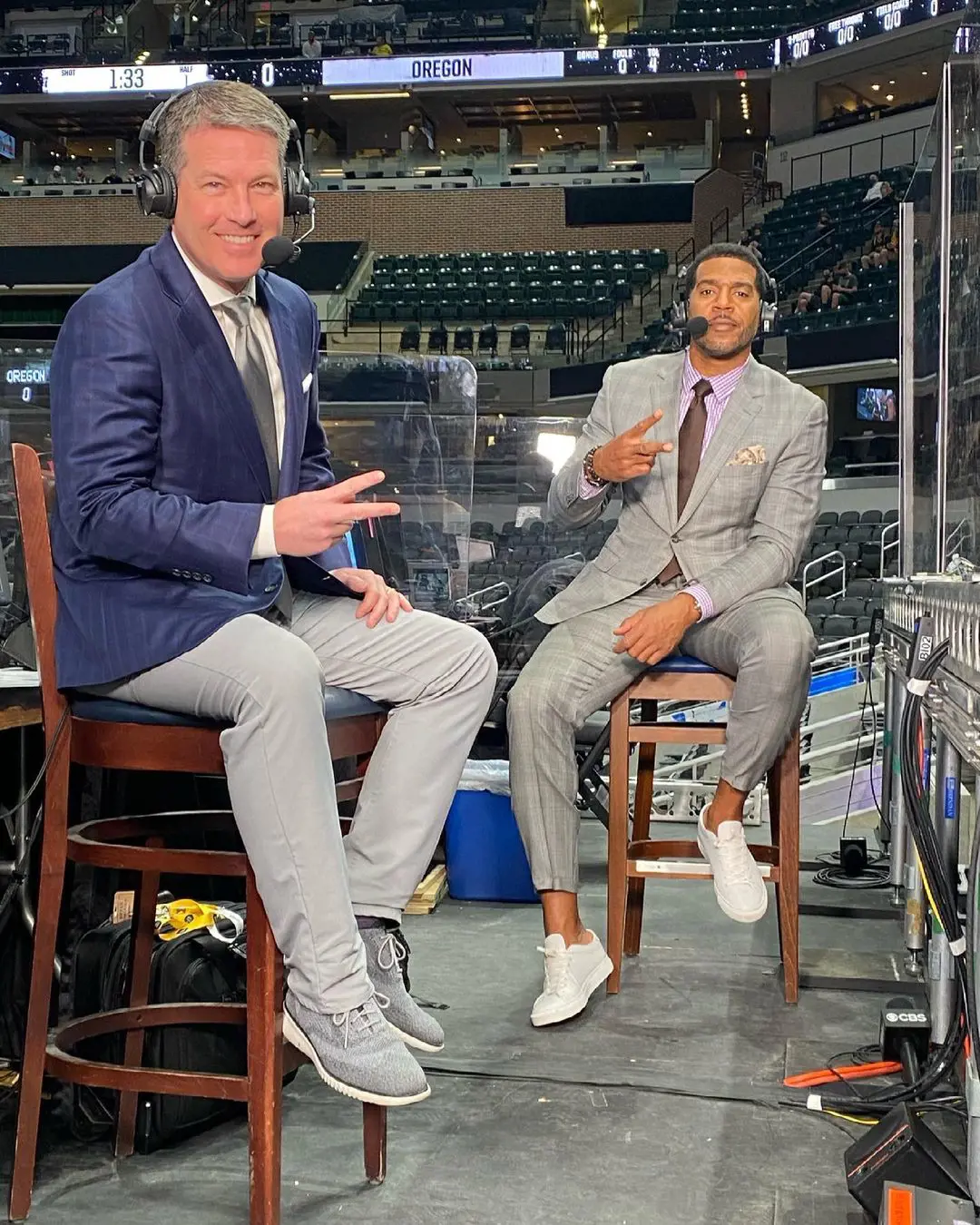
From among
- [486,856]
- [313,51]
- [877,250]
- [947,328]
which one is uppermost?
[313,51]

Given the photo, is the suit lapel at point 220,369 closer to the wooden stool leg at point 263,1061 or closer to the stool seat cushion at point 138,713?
the stool seat cushion at point 138,713

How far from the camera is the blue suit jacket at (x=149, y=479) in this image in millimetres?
1394

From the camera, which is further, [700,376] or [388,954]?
[700,376]

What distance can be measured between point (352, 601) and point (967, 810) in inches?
37.8

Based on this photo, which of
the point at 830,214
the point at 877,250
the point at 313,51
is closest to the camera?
the point at 877,250

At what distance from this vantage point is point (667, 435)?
258cm

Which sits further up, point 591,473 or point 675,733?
point 591,473

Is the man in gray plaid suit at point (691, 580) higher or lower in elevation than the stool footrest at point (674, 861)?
higher

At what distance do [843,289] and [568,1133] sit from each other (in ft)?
41.9

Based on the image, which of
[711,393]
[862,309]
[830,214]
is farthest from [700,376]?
[830,214]

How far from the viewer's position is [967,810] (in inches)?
76.5

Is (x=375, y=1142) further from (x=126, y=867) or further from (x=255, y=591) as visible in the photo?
(x=255, y=591)

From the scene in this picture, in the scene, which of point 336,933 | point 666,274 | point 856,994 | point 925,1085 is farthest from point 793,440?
point 666,274

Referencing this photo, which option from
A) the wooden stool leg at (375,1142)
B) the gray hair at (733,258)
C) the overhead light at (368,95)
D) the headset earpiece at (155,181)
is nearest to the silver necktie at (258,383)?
the headset earpiece at (155,181)
